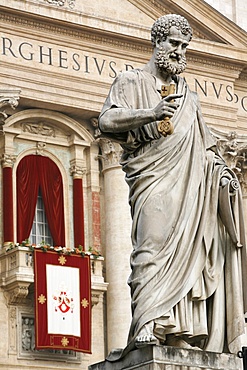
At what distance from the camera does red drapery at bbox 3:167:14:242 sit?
29.4 meters

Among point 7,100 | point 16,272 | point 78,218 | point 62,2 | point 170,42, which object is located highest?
point 62,2

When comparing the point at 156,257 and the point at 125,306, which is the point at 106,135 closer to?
the point at 156,257

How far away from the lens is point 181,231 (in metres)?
7.73

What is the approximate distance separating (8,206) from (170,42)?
854 inches

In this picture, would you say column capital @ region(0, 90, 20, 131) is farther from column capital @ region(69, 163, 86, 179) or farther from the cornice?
column capital @ region(69, 163, 86, 179)

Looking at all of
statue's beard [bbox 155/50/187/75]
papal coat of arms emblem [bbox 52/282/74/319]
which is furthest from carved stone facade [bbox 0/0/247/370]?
statue's beard [bbox 155/50/187/75]

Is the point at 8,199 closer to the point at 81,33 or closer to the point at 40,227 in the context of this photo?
the point at 40,227

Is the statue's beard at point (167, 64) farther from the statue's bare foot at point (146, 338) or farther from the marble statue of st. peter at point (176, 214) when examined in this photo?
the statue's bare foot at point (146, 338)

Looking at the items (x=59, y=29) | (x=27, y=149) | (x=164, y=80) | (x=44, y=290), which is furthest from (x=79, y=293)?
(x=164, y=80)

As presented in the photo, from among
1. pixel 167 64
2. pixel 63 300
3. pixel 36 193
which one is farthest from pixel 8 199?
pixel 167 64

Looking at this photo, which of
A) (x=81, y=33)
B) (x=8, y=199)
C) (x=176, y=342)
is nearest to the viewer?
(x=176, y=342)

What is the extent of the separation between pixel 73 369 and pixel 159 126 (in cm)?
2211

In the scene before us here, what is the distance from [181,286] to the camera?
761cm

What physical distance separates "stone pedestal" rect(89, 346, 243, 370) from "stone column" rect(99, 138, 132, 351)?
22198 millimetres
